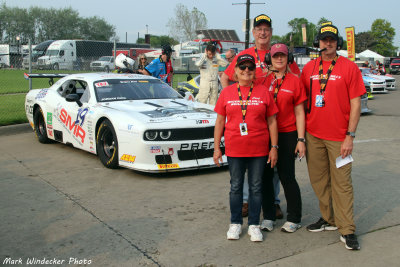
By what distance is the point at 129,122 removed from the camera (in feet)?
19.8

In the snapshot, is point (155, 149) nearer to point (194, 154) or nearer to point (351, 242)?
point (194, 154)

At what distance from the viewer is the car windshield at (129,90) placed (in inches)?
285

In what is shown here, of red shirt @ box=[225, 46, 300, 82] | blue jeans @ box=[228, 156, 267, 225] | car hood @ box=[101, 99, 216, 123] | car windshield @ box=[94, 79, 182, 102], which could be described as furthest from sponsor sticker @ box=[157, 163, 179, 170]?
blue jeans @ box=[228, 156, 267, 225]

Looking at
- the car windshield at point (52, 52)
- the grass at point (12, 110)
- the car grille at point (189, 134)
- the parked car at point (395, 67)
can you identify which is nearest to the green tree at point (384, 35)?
the parked car at point (395, 67)

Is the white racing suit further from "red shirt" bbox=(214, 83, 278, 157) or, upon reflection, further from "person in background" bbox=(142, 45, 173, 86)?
"red shirt" bbox=(214, 83, 278, 157)

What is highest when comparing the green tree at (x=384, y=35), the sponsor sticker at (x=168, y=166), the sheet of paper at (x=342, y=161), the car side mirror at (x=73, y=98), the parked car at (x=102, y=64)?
the green tree at (x=384, y=35)

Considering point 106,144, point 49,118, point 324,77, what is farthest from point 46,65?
point 324,77

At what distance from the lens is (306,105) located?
3.98 metres

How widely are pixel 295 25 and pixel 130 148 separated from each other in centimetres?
10894

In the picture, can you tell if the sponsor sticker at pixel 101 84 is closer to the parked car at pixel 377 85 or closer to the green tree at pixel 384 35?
the parked car at pixel 377 85

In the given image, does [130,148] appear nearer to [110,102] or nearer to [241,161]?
[110,102]

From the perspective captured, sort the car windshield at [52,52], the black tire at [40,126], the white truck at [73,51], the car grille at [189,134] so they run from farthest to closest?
1. the car windshield at [52,52]
2. the white truck at [73,51]
3. the black tire at [40,126]
4. the car grille at [189,134]

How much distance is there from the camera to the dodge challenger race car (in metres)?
5.93

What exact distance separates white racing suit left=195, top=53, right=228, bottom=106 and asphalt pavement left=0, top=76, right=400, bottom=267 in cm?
351
